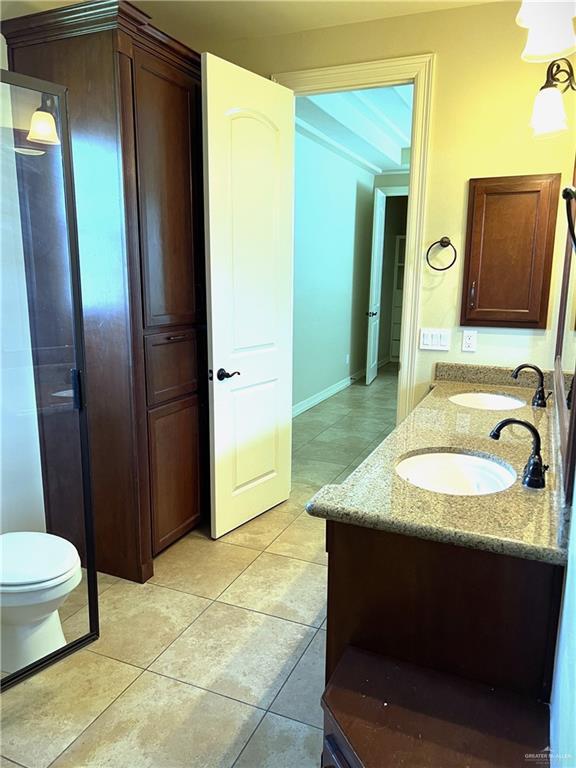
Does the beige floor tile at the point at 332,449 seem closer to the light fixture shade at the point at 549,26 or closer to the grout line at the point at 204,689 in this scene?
the grout line at the point at 204,689

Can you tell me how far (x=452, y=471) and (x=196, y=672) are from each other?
44.5 inches

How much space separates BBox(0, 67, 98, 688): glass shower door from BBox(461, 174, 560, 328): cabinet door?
181 centimetres

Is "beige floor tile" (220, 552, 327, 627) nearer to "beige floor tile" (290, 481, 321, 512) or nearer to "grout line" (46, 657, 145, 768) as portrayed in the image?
"grout line" (46, 657, 145, 768)

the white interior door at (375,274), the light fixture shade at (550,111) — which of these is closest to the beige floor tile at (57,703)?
the light fixture shade at (550,111)

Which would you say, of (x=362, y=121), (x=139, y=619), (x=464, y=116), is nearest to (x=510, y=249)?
(x=464, y=116)

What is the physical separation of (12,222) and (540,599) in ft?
7.34

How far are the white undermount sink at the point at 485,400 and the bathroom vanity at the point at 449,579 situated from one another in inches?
38.7

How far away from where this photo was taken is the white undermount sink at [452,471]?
161cm

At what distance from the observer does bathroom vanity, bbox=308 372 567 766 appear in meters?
1.11

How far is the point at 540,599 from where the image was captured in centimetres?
111

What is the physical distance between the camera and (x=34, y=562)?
6.06 feet

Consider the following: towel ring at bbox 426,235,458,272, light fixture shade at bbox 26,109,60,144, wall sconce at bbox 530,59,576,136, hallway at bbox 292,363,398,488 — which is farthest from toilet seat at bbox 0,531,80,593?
wall sconce at bbox 530,59,576,136

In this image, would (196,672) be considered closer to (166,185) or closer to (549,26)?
(166,185)

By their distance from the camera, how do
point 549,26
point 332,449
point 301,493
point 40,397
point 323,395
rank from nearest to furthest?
point 549,26 < point 40,397 < point 301,493 < point 332,449 < point 323,395
